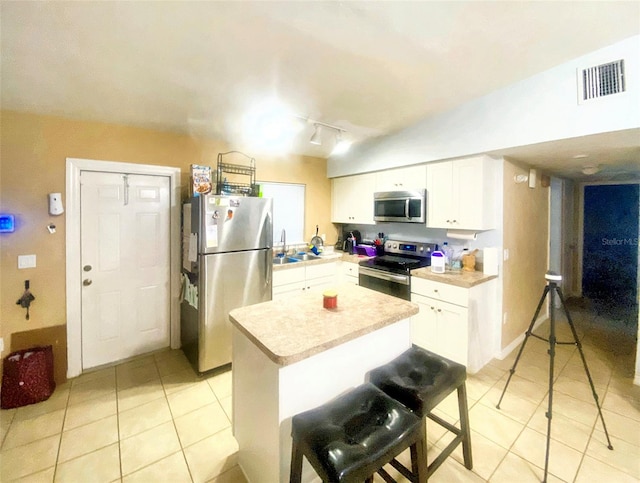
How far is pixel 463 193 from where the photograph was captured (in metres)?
2.72

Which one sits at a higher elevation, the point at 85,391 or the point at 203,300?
the point at 203,300

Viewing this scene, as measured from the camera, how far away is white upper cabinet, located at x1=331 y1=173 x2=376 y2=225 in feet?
12.3

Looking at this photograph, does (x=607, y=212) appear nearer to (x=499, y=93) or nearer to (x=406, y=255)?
(x=406, y=255)

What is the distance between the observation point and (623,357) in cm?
282

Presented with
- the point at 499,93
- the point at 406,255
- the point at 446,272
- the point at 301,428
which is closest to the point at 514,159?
the point at 499,93

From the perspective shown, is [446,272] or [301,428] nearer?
[301,428]

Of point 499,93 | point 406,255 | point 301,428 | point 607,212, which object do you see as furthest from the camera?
point 607,212

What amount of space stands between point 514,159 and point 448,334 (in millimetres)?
1920

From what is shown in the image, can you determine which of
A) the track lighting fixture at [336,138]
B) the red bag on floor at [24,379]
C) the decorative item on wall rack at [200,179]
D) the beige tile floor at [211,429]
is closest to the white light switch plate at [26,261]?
the red bag on floor at [24,379]

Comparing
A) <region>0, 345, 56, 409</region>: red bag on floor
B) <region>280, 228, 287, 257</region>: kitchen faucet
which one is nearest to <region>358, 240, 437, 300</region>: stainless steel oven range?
<region>280, 228, 287, 257</region>: kitchen faucet

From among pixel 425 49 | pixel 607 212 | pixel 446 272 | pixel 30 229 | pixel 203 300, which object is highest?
pixel 425 49

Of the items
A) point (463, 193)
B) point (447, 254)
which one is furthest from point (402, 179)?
point (447, 254)

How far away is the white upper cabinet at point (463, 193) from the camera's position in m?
2.60

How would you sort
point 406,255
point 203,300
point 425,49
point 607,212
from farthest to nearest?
point 607,212, point 406,255, point 203,300, point 425,49
